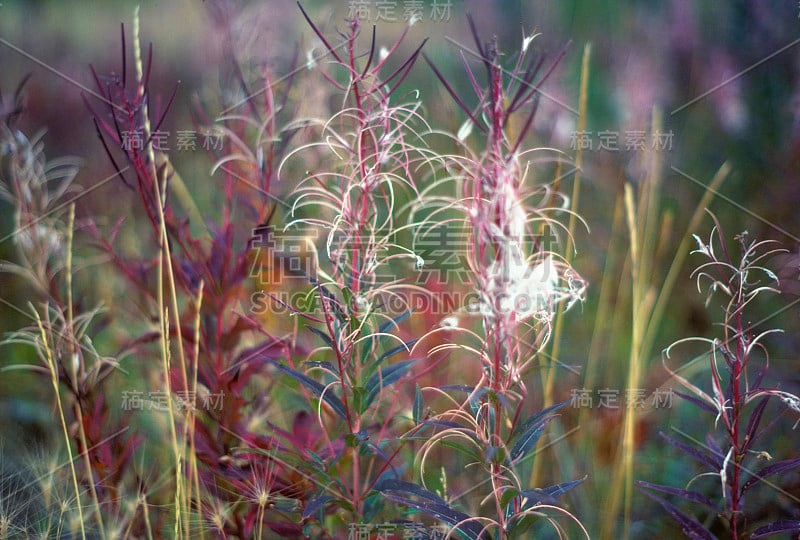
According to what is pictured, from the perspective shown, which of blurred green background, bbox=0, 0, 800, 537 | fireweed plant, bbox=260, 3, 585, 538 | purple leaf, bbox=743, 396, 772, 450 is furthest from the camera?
blurred green background, bbox=0, 0, 800, 537

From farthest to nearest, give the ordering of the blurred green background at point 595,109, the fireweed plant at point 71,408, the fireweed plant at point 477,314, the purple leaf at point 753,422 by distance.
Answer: the blurred green background at point 595,109
the fireweed plant at point 71,408
the purple leaf at point 753,422
the fireweed plant at point 477,314

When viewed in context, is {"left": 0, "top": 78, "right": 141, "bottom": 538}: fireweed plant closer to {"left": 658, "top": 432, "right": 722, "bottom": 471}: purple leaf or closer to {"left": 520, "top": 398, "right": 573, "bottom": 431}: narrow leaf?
{"left": 520, "top": 398, "right": 573, "bottom": 431}: narrow leaf

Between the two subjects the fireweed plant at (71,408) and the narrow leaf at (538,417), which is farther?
the fireweed plant at (71,408)

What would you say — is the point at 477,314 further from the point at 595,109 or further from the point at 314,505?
the point at 595,109

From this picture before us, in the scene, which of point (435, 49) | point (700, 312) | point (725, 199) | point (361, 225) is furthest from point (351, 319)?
point (435, 49)

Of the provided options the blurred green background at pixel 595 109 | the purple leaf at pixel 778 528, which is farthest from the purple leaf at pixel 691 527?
the blurred green background at pixel 595 109

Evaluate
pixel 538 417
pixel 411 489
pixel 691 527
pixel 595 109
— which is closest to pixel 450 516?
pixel 411 489

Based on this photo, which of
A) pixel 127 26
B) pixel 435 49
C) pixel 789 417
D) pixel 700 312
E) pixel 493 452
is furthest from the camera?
pixel 435 49

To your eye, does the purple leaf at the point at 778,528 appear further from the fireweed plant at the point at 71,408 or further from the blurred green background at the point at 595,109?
the fireweed plant at the point at 71,408

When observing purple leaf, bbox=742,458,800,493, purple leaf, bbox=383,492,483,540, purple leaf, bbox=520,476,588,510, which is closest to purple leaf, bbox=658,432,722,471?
purple leaf, bbox=742,458,800,493

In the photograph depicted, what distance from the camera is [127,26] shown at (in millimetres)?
2080

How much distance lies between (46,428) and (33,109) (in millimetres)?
1446

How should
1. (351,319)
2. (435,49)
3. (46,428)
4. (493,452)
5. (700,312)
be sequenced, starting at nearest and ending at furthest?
(493,452) → (351,319) → (46,428) → (700,312) → (435,49)

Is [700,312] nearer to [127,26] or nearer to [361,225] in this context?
[361,225]
